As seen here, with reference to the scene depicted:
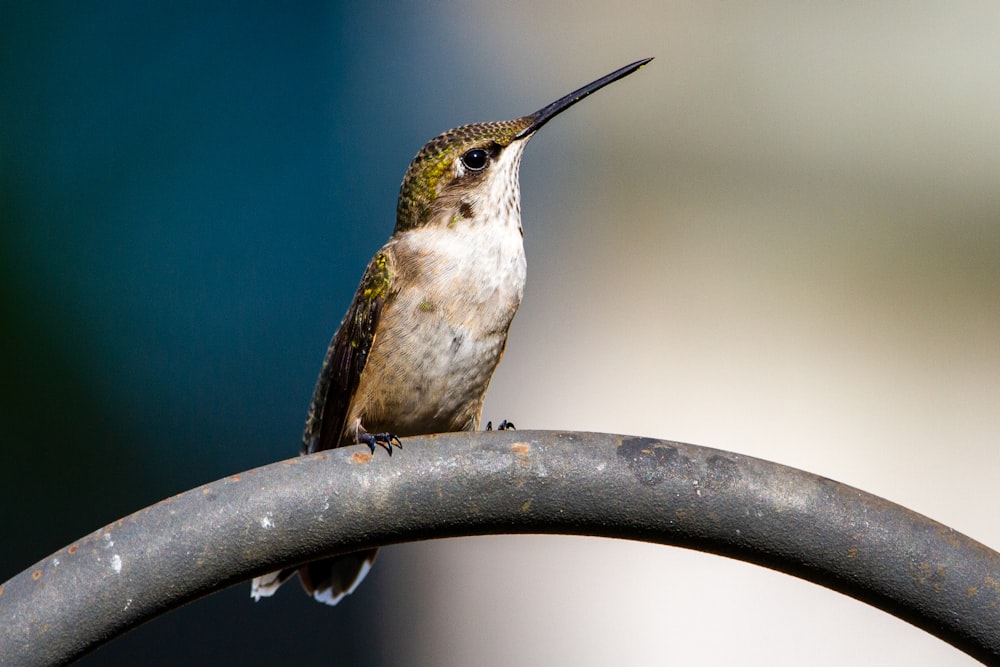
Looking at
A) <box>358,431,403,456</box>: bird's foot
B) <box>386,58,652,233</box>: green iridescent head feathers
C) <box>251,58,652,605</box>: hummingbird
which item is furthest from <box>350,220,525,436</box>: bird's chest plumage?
<box>358,431,403,456</box>: bird's foot

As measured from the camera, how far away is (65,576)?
1678 mm

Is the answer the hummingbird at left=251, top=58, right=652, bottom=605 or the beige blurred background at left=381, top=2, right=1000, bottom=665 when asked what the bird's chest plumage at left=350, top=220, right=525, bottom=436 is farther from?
the beige blurred background at left=381, top=2, right=1000, bottom=665

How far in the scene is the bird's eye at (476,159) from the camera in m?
3.18

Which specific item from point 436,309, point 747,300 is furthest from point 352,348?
point 747,300

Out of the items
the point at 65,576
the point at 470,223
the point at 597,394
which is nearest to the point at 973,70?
the point at 597,394

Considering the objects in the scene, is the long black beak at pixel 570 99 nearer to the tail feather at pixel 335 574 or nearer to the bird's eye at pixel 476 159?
the bird's eye at pixel 476 159

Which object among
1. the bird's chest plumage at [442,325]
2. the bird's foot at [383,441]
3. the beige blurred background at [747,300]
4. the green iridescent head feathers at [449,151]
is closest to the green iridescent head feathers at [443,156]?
the green iridescent head feathers at [449,151]

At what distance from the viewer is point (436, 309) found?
2994 millimetres

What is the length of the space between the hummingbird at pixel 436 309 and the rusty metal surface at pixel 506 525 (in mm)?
1011

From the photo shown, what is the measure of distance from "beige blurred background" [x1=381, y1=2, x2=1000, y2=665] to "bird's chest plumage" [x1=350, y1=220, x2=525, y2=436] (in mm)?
2400

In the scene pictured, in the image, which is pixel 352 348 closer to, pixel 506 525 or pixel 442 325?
pixel 442 325

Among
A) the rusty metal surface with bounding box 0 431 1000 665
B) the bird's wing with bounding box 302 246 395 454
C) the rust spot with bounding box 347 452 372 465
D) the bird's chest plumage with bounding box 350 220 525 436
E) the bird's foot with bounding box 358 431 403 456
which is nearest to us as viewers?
the rusty metal surface with bounding box 0 431 1000 665

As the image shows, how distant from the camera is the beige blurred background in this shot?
5293 millimetres

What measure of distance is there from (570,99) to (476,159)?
30cm
